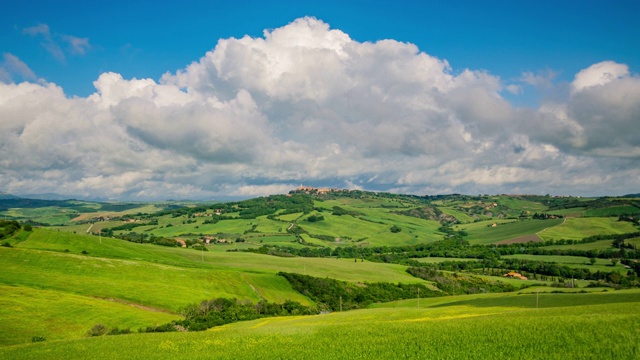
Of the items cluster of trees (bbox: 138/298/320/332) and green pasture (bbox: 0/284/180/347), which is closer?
green pasture (bbox: 0/284/180/347)

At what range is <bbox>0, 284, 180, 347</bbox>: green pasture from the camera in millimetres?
52213

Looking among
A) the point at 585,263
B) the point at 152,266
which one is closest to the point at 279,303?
the point at 152,266

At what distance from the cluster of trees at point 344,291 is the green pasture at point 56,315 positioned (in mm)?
56639

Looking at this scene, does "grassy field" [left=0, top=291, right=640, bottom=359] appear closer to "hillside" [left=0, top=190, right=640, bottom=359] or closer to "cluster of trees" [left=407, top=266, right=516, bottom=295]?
"hillside" [left=0, top=190, right=640, bottom=359]

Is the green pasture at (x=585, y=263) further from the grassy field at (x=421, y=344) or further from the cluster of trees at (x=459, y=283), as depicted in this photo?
the grassy field at (x=421, y=344)

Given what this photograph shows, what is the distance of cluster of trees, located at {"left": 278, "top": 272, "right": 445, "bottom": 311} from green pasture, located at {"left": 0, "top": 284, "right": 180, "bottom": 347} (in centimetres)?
5664

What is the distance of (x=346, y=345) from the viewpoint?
29.3 metres

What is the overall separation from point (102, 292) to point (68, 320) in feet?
75.0

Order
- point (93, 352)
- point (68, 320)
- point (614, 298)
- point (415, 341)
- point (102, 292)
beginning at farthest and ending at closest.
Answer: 1. point (102, 292)
2. point (68, 320)
3. point (614, 298)
4. point (93, 352)
5. point (415, 341)

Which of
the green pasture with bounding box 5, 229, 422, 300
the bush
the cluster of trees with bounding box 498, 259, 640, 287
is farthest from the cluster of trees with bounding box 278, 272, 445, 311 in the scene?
the bush

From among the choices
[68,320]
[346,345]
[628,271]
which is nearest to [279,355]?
[346,345]

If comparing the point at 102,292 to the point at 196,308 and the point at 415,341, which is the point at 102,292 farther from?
the point at 415,341

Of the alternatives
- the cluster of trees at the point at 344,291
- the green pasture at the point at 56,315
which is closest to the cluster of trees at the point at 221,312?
the green pasture at the point at 56,315

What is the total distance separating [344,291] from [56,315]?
287ft
